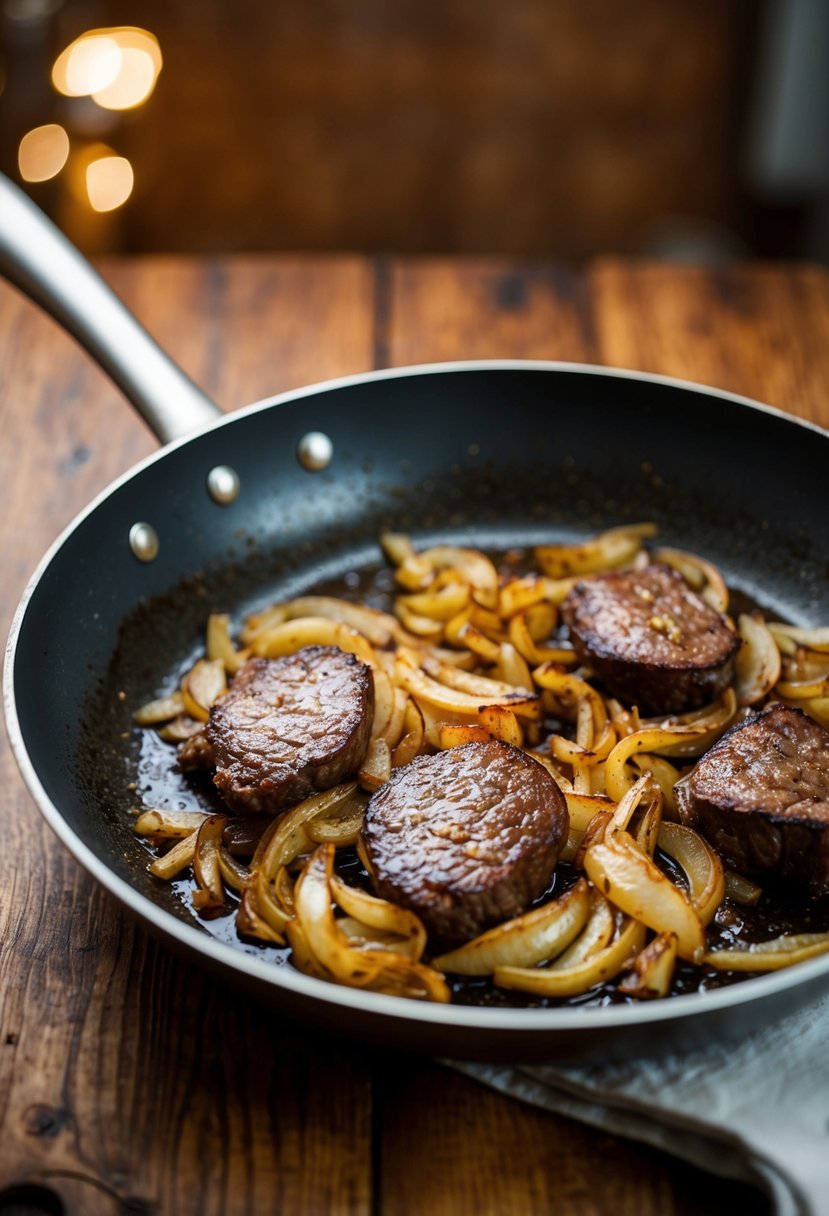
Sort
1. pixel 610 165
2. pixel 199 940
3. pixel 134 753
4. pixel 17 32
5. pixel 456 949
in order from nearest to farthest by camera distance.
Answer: pixel 199 940 → pixel 456 949 → pixel 134 753 → pixel 17 32 → pixel 610 165

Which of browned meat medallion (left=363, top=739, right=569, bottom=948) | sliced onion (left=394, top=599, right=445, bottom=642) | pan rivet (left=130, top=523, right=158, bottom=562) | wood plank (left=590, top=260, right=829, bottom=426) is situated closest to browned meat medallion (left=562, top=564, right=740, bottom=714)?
sliced onion (left=394, top=599, right=445, bottom=642)

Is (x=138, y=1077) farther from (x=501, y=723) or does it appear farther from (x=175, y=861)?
(x=501, y=723)

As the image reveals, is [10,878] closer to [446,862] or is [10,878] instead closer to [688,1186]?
[446,862]

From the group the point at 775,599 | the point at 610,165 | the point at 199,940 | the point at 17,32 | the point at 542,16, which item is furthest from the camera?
the point at 610,165

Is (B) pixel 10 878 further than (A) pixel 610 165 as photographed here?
No

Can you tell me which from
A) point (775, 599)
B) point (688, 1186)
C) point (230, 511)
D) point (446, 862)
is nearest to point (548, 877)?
point (446, 862)

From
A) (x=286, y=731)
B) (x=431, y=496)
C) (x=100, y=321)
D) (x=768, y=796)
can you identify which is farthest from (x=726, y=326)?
(x=286, y=731)

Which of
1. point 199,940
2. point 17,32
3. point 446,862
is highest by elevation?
point 17,32
